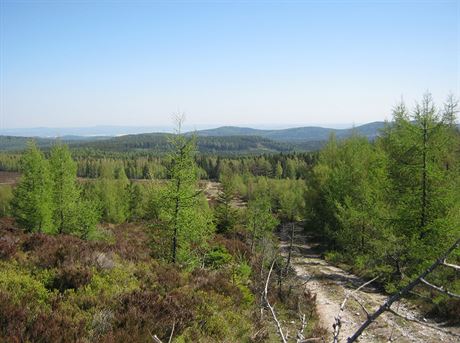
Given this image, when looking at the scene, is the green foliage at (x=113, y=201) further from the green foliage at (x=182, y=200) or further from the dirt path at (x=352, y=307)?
the green foliage at (x=182, y=200)

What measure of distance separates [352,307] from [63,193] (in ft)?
59.9

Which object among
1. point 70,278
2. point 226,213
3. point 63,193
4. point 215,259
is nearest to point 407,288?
point 70,278

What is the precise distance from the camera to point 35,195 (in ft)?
68.0

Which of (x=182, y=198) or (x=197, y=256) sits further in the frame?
(x=197, y=256)

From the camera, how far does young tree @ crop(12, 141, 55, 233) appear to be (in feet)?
68.5

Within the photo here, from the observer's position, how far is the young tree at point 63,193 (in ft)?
73.2

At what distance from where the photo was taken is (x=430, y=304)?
46.4 feet

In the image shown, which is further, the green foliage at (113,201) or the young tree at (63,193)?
the green foliage at (113,201)

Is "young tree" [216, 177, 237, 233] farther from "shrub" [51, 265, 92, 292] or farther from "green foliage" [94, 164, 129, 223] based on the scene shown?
"shrub" [51, 265, 92, 292]

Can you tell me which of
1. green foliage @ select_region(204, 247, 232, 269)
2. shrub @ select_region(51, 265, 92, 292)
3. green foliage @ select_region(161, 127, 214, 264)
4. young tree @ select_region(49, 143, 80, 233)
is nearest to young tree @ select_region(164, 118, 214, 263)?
green foliage @ select_region(161, 127, 214, 264)

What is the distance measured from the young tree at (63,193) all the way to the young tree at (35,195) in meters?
0.69

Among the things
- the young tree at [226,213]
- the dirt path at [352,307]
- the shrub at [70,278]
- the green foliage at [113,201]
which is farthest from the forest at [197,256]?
the green foliage at [113,201]

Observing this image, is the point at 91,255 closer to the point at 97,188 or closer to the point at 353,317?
the point at 353,317

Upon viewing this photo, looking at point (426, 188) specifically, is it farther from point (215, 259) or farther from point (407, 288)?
point (407, 288)
